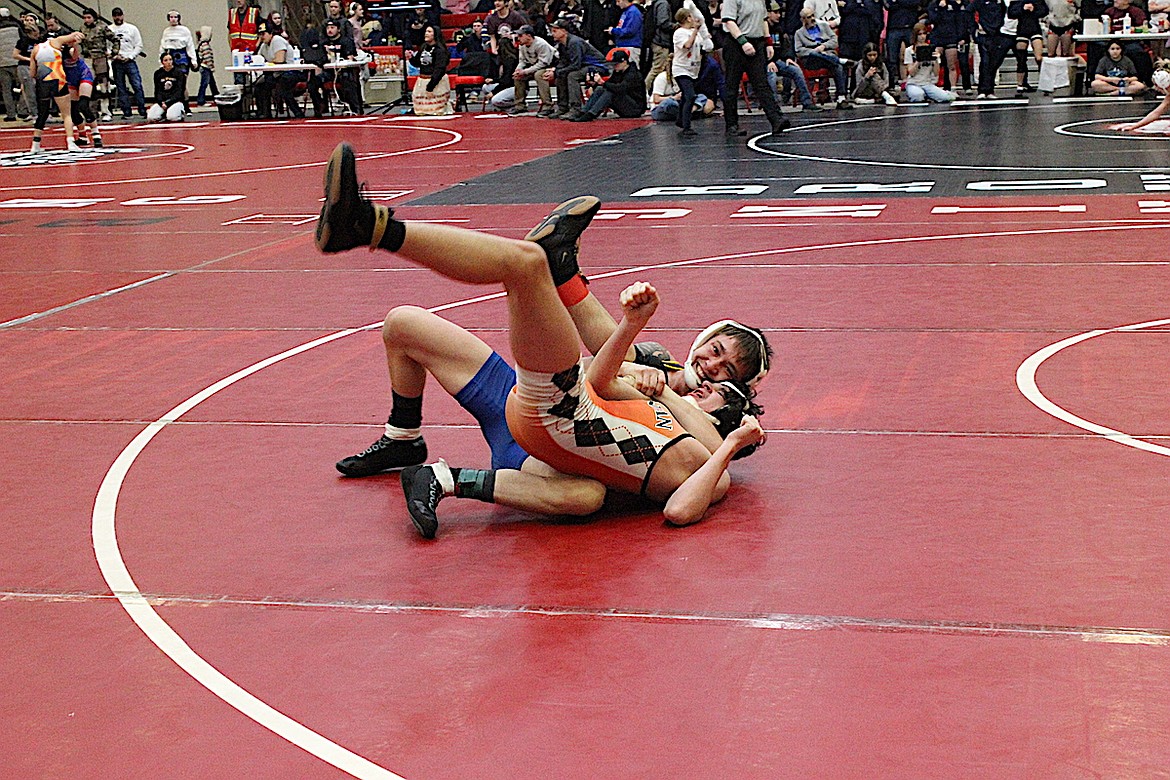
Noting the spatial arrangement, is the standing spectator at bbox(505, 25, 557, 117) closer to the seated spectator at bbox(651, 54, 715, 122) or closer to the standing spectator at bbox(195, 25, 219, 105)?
the seated spectator at bbox(651, 54, 715, 122)

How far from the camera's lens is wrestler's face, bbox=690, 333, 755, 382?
409 cm

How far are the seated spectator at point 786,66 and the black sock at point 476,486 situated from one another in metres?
16.4

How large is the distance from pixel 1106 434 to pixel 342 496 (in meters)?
2.47

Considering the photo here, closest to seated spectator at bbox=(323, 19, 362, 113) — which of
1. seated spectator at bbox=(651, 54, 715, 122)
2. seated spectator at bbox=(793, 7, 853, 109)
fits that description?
seated spectator at bbox=(651, 54, 715, 122)

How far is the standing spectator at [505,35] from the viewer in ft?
76.6

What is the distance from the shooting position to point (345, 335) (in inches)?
263

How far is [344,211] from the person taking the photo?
3.52m

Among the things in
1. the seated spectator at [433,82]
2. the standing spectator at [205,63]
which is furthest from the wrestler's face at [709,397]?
the standing spectator at [205,63]

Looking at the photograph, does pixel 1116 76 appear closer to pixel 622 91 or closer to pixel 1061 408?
pixel 622 91

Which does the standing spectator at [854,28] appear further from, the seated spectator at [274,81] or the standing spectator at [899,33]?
the seated spectator at [274,81]

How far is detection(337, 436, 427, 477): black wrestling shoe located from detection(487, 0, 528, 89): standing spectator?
1938cm

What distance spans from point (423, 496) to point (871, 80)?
17917 millimetres

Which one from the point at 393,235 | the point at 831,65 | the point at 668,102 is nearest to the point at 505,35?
the point at 668,102

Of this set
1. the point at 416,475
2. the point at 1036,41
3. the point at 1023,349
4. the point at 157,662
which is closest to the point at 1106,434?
the point at 1023,349
